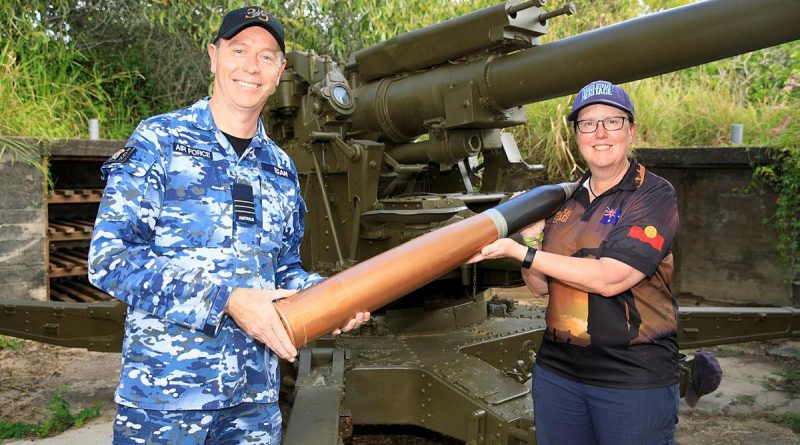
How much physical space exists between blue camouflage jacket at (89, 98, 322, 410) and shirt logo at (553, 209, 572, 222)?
3.02 feet

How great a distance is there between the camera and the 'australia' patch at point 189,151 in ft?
6.19

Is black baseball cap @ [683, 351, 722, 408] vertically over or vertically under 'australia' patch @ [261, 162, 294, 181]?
under

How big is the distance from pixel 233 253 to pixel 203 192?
0.18 meters

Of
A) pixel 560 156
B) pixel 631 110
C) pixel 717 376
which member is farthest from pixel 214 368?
pixel 560 156

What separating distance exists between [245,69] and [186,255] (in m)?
0.52

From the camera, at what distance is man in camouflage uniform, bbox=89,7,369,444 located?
1703 mm

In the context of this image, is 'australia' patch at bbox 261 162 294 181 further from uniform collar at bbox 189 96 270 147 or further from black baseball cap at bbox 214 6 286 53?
black baseball cap at bbox 214 6 286 53

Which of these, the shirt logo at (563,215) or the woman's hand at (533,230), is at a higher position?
the shirt logo at (563,215)

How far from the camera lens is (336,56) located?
9.86m

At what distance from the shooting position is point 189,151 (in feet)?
6.23

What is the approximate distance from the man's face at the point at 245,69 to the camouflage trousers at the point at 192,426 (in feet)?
2.71

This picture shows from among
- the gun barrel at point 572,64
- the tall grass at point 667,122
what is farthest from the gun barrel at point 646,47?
the tall grass at point 667,122

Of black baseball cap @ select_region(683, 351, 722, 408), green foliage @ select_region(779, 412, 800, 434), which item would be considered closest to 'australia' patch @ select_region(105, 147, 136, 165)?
black baseball cap @ select_region(683, 351, 722, 408)

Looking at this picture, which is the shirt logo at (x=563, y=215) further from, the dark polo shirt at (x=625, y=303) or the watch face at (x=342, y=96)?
the watch face at (x=342, y=96)
